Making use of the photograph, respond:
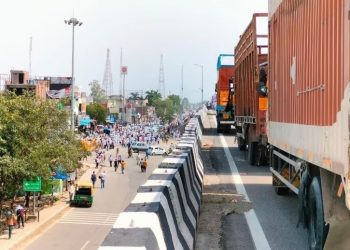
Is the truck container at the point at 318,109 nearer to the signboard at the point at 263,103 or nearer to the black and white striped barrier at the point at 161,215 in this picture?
the black and white striped barrier at the point at 161,215

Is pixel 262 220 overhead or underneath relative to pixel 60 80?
underneath

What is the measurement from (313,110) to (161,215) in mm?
3042

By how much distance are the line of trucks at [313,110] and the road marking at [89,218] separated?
46.9 ft

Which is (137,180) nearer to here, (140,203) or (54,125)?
(54,125)

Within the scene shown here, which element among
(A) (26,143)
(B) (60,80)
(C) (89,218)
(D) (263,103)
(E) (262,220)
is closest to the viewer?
(E) (262,220)

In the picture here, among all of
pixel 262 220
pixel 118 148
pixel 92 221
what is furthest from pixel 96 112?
pixel 262 220

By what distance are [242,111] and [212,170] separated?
4163 millimetres

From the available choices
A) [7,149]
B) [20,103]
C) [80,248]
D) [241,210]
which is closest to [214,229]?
[241,210]

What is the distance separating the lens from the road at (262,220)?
9.14m

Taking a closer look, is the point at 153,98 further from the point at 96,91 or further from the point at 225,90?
the point at 225,90

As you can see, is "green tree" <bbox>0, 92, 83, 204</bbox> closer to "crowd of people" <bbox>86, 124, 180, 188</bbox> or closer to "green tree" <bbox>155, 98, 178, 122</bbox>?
"crowd of people" <bbox>86, 124, 180, 188</bbox>

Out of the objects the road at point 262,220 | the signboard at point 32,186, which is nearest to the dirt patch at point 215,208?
the road at point 262,220

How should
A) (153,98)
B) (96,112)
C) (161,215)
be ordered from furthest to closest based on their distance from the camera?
(153,98), (96,112), (161,215)

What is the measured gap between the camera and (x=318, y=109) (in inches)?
298
